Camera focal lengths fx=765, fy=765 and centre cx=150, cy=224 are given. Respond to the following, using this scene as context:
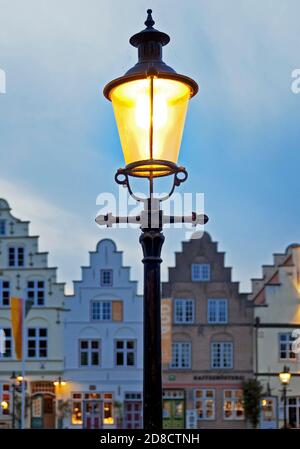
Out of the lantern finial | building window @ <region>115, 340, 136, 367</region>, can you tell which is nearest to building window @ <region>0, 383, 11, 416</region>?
building window @ <region>115, 340, 136, 367</region>

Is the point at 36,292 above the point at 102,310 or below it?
above

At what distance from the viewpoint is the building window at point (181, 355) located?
115ft

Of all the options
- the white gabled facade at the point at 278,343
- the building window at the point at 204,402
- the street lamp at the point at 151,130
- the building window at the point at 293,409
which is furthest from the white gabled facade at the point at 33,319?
the street lamp at the point at 151,130

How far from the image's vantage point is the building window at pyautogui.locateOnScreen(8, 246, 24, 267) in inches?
1414

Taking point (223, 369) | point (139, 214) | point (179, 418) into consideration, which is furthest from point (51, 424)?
point (139, 214)

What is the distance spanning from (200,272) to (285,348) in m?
5.19

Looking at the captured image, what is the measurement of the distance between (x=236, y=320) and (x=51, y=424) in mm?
9760

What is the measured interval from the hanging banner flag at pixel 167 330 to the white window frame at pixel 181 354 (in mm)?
469

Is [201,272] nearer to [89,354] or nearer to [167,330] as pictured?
[167,330]

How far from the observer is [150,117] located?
11.2 ft

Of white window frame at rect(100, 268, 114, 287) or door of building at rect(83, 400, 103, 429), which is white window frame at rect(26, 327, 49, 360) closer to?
A: door of building at rect(83, 400, 103, 429)

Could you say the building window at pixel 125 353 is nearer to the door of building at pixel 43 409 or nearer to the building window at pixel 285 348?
the door of building at pixel 43 409

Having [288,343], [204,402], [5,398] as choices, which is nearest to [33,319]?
[5,398]
